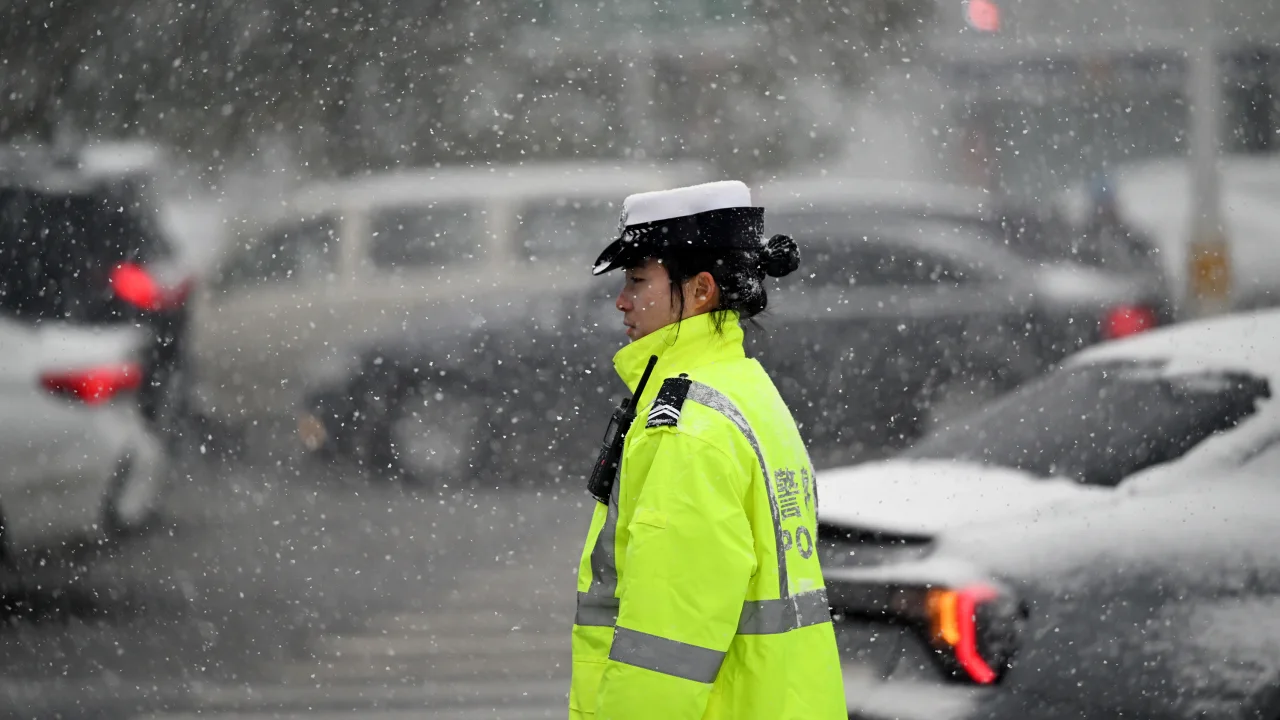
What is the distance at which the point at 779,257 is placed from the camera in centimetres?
198

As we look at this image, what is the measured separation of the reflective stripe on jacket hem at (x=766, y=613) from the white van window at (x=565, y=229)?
5.38ft

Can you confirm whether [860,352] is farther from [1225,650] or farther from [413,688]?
[413,688]

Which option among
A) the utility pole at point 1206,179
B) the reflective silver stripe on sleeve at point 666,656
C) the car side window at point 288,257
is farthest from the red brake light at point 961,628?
the car side window at point 288,257

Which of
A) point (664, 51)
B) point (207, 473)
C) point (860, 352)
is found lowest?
point (207, 473)

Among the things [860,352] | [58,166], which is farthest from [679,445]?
[58,166]

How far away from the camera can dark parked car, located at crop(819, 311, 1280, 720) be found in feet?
10.0

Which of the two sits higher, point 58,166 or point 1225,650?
point 58,166

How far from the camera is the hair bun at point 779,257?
1.96 metres

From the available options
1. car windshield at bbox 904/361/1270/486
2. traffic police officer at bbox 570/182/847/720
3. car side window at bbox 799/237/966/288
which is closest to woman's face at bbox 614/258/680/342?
traffic police officer at bbox 570/182/847/720

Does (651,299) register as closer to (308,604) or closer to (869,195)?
(869,195)

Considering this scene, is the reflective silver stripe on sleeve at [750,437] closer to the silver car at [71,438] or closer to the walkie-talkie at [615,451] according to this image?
the walkie-talkie at [615,451]

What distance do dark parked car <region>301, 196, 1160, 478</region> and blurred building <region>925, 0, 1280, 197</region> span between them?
24 cm

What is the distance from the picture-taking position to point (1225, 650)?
3.30m

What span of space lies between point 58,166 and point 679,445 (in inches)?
91.6
